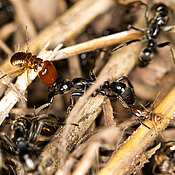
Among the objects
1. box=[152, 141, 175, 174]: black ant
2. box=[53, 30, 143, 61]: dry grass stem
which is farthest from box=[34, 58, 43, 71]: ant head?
box=[152, 141, 175, 174]: black ant

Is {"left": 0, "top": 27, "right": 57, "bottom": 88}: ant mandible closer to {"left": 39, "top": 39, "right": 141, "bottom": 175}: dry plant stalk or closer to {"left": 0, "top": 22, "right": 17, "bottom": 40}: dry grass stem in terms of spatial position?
{"left": 39, "top": 39, "right": 141, "bottom": 175}: dry plant stalk

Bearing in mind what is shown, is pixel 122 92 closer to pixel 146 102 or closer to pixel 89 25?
pixel 146 102

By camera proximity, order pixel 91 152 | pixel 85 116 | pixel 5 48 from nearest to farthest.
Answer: pixel 91 152 → pixel 85 116 → pixel 5 48

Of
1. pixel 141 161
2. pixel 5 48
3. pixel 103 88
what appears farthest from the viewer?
pixel 5 48

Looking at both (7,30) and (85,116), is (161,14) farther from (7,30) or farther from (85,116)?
(7,30)

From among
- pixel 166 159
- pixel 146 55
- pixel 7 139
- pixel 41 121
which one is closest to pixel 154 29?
pixel 146 55

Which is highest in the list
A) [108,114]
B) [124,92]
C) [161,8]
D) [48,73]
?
[161,8]

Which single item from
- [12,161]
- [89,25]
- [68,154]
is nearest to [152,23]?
[89,25]

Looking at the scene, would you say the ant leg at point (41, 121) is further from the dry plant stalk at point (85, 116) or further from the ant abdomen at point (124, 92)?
the ant abdomen at point (124, 92)
